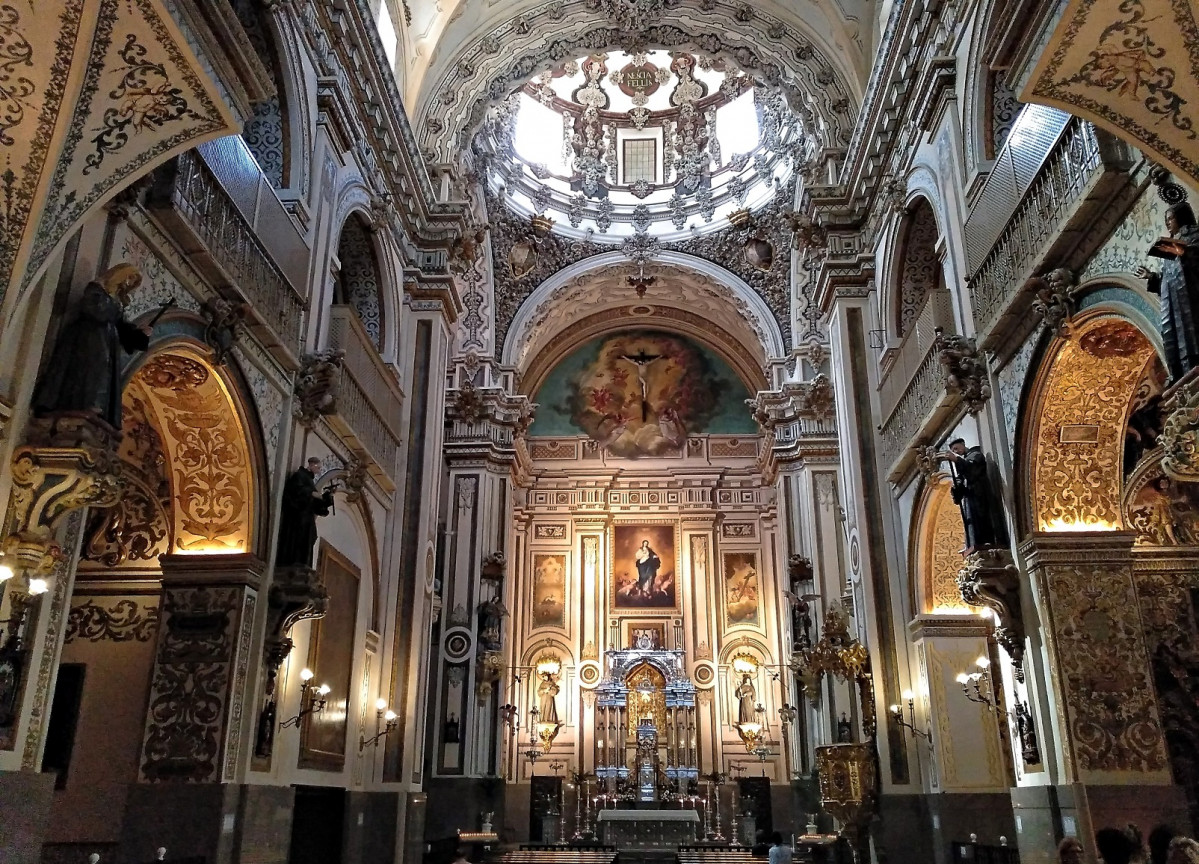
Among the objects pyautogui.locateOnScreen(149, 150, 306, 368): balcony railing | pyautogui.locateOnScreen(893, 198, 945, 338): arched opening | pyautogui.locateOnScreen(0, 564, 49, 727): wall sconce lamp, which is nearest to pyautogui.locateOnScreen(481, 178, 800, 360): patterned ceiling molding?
pyautogui.locateOnScreen(893, 198, 945, 338): arched opening

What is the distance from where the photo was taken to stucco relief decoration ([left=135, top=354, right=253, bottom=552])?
346 inches

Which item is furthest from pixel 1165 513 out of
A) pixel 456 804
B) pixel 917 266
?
pixel 456 804

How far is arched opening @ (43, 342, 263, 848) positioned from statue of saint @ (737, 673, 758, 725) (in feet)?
51.4

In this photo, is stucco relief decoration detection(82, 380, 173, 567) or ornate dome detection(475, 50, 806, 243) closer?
stucco relief decoration detection(82, 380, 173, 567)

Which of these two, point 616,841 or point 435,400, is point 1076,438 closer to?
point 435,400

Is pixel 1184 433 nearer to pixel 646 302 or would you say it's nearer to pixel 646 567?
pixel 646 567

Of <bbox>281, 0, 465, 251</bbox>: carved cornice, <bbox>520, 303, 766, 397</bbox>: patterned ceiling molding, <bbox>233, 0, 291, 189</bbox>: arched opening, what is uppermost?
<bbox>520, 303, 766, 397</bbox>: patterned ceiling molding

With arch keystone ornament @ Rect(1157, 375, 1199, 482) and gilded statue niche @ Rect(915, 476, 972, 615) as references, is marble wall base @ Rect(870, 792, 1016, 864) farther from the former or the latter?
arch keystone ornament @ Rect(1157, 375, 1199, 482)

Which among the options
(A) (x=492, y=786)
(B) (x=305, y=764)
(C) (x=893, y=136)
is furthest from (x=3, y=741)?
(A) (x=492, y=786)

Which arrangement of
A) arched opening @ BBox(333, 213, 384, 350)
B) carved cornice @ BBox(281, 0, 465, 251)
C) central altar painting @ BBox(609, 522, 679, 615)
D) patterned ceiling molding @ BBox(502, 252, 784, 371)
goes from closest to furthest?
carved cornice @ BBox(281, 0, 465, 251) → arched opening @ BBox(333, 213, 384, 350) → patterned ceiling molding @ BBox(502, 252, 784, 371) → central altar painting @ BBox(609, 522, 679, 615)

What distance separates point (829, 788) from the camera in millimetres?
12547

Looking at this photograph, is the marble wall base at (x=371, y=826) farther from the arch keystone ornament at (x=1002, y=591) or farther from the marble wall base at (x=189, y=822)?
the arch keystone ornament at (x=1002, y=591)

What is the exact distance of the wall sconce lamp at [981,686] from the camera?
11031 millimetres

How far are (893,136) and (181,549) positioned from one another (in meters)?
10.1
